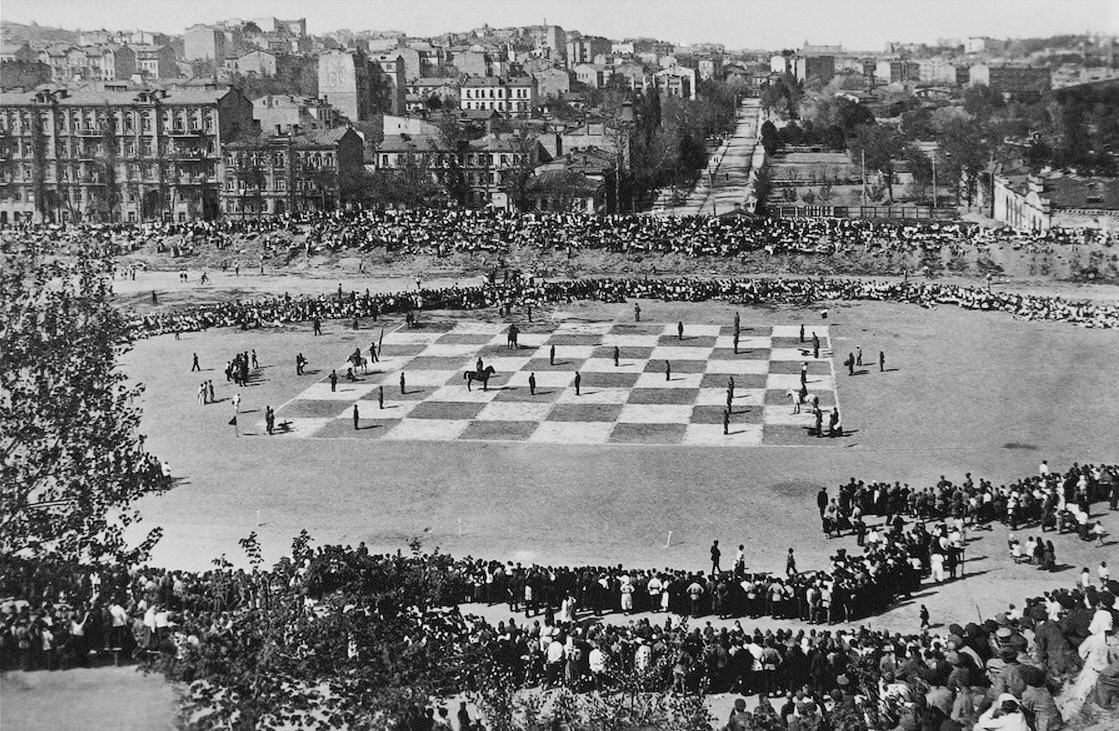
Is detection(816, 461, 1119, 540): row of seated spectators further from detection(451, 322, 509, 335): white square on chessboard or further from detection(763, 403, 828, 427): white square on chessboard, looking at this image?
detection(451, 322, 509, 335): white square on chessboard

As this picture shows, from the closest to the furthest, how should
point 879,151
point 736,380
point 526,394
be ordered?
point 526,394
point 736,380
point 879,151

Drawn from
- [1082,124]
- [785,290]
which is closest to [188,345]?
[785,290]

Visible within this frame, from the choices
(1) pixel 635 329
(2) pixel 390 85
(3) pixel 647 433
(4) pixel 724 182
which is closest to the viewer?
(3) pixel 647 433

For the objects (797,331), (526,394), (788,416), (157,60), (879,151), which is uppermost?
(157,60)

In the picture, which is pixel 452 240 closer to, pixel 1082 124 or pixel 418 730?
pixel 1082 124

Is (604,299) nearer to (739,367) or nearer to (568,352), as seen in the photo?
(568,352)

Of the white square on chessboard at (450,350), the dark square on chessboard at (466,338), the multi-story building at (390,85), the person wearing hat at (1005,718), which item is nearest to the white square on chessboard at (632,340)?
the dark square on chessboard at (466,338)

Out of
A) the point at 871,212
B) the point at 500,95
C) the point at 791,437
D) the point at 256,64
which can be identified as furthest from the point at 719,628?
the point at 256,64
